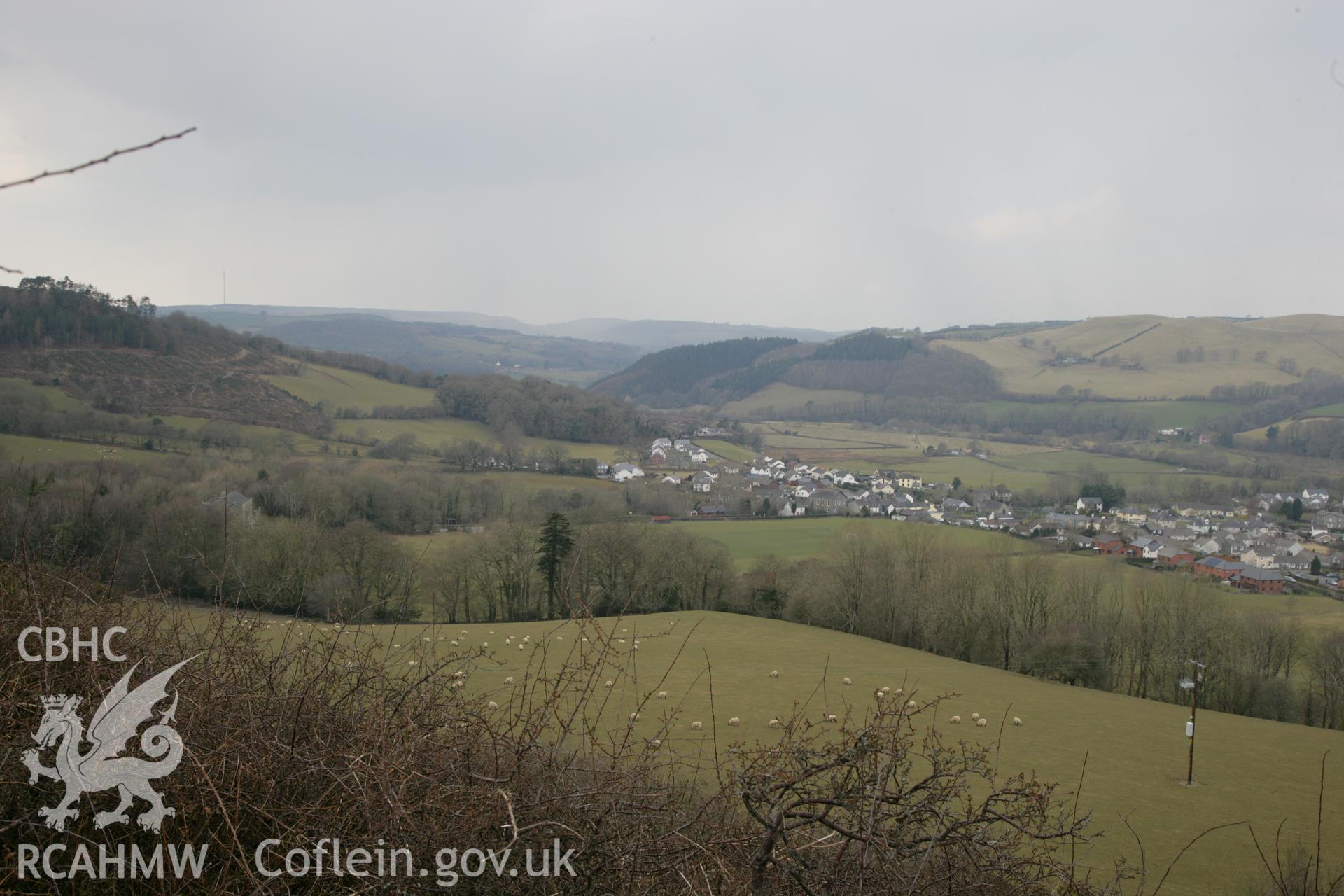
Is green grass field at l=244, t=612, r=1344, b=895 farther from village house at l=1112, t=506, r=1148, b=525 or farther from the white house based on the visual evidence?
village house at l=1112, t=506, r=1148, b=525

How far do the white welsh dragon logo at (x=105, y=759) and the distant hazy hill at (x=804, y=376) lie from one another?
106 meters

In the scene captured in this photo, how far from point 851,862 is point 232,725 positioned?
216cm

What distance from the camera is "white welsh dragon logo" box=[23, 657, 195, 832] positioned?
234 cm

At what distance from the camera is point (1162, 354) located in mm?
114438

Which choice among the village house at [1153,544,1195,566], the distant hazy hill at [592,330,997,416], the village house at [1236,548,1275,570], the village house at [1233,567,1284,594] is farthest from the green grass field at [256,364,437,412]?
the village house at [1236,548,1275,570]

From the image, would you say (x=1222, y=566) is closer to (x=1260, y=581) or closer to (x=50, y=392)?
(x=1260, y=581)

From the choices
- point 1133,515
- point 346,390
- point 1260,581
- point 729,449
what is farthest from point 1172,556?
point 346,390

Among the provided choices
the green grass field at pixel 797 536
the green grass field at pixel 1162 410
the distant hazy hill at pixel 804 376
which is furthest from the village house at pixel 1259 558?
the distant hazy hill at pixel 804 376

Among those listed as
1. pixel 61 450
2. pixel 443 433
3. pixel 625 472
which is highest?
pixel 61 450

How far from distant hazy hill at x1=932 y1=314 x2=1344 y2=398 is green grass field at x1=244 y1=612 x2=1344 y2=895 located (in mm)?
88056

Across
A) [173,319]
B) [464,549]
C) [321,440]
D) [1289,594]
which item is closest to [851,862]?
[464,549]

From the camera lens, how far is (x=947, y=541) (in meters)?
34.9

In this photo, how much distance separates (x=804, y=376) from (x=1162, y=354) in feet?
167

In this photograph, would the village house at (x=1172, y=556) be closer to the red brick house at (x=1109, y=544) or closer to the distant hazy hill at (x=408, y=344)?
the red brick house at (x=1109, y=544)
